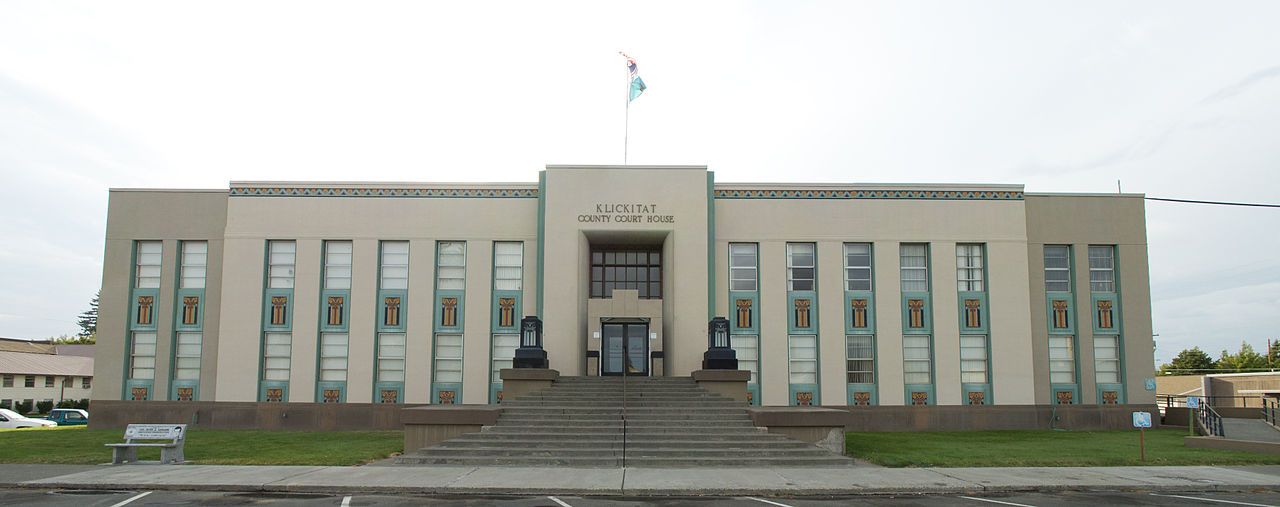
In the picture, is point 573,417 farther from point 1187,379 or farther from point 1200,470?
point 1187,379

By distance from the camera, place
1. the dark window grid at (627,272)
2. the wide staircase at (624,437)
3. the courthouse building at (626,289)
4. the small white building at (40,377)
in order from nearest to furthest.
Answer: the wide staircase at (624,437) < the courthouse building at (626,289) < the dark window grid at (627,272) < the small white building at (40,377)

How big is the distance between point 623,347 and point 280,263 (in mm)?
12646

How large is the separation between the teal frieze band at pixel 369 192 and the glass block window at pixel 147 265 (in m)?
3.62

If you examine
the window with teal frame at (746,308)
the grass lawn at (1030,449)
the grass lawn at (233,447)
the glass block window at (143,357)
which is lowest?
the grass lawn at (233,447)

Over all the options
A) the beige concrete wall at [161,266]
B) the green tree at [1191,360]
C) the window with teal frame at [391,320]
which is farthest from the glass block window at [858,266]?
the green tree at [1191,360]

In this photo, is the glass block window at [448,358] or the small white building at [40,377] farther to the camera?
the small white building at [40,377]

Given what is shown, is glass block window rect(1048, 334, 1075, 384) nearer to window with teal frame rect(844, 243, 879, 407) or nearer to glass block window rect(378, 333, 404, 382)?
window with teal frame rect(844, 243, 879, 407)

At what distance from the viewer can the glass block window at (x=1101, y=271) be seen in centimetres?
2984

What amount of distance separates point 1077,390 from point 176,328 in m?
32.2

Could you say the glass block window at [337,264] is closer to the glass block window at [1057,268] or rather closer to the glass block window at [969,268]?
the glass block window at [969,268]

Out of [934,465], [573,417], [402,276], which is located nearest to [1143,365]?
[934,465]

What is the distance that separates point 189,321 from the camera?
95.5 feet

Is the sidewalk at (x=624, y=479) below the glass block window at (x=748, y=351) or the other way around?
below

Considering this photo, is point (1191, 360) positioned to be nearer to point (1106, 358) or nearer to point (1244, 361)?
point (1244, 361)
